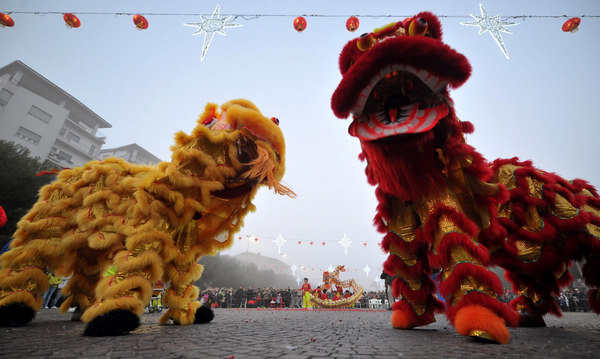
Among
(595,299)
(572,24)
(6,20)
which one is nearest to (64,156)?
(6,20)

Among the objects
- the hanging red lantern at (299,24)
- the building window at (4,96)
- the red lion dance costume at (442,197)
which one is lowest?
the red lion dance costume at (442,197)

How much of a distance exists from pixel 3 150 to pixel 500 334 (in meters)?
20.0

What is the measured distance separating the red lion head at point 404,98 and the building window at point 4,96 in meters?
33.5

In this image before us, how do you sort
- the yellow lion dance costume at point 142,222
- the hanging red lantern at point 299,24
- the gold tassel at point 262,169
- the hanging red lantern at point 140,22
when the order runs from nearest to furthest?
Result: 1. the yellow lion dance costume at point 142,222
2. the gold tassel at point 262,169
3. the hanging red lantern at point 140,22
4. the hanging red lantern at point 299,24

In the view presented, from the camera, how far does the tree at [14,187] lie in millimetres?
11656

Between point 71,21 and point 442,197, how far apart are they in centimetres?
839

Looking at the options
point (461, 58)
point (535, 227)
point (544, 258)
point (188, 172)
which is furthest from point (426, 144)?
point (188, 172)

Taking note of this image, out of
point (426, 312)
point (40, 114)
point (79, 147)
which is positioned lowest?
point (426, 312)

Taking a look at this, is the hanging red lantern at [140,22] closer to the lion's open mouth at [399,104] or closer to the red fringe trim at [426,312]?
the lion's open mouth at [399,104]

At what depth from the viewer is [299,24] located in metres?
6.77

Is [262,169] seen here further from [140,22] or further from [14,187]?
[14,187]

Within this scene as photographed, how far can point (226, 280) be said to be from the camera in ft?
115

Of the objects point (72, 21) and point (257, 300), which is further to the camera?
point (257, 300)

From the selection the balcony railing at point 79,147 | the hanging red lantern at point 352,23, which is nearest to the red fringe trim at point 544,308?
the hanging red lantern at point 352,23
